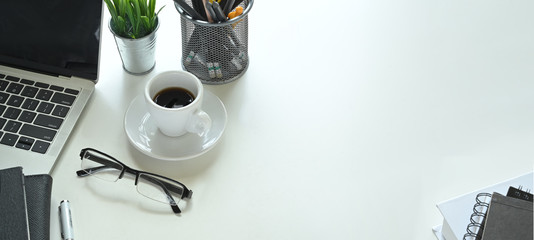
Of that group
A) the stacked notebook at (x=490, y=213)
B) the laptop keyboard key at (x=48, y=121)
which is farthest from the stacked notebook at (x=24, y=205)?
the stacked notebook at (x=490, y=213)

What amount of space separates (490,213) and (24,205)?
61 centimetres

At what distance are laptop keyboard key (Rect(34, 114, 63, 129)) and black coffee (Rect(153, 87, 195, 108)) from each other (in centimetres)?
16

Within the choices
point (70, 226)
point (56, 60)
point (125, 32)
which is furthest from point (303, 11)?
point (70, 226)

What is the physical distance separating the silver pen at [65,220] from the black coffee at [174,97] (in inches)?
7.8

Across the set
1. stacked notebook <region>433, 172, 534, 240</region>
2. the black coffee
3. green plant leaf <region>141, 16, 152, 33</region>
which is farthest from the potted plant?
stacked notebook <region>433, 172, 534, 240</region>

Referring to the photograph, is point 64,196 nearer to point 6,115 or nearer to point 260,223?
point 6,115

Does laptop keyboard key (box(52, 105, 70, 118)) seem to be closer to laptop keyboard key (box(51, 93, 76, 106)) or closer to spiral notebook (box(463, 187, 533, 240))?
laptop keyboard key (box(51, 93, 76, 106))

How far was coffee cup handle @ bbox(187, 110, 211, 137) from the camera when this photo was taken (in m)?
0.91

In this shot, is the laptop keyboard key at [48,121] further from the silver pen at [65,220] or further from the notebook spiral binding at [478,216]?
the notebook spiral binding at [478,216]

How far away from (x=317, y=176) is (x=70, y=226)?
1.19 ft

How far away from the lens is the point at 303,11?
46.0 inches

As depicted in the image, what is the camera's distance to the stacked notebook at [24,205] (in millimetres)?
784

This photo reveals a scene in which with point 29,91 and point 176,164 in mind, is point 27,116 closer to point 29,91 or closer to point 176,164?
point 29,91

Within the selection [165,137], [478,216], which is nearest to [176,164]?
[165,137]
